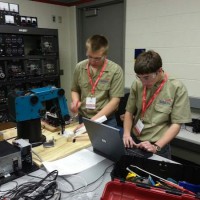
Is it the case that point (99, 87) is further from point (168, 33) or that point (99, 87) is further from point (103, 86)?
point (168, 33)

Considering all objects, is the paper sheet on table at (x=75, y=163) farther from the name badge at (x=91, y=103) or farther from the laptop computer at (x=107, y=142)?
the name badge at (x=91, y=103)

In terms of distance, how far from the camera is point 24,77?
3.29 meters

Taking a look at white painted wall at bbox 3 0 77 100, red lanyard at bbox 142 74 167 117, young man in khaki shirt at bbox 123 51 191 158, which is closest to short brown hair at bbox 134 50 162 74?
young man in khaki shirt at bbox 123 51 191 158

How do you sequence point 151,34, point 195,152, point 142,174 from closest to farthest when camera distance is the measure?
point 142,174 → point 195,152 → point 151,34

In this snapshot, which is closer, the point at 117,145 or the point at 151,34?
the point at 117,145

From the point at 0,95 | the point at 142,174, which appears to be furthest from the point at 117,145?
the point at 0,95

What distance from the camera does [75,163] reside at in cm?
129

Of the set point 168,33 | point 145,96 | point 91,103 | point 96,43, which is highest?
point 168,33

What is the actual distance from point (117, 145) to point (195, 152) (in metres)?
2.05

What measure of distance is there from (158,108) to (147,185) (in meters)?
0.74

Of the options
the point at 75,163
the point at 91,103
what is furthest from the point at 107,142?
the point at 91,103

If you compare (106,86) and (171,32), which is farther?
(171,32)

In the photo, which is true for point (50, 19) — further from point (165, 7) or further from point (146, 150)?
point (146, 150)

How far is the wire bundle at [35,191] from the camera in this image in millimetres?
994
